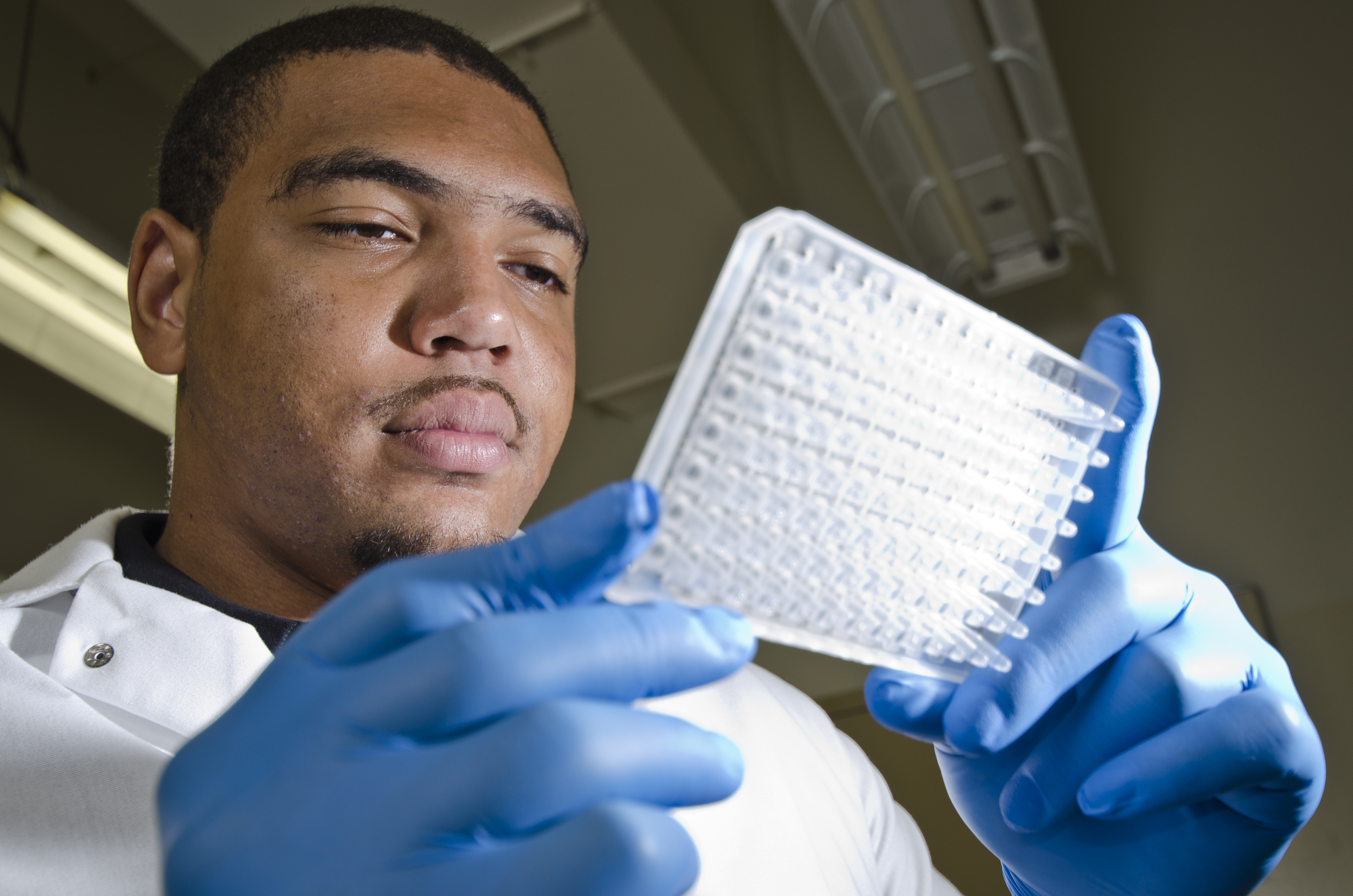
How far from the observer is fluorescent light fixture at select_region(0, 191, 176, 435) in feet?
5.50

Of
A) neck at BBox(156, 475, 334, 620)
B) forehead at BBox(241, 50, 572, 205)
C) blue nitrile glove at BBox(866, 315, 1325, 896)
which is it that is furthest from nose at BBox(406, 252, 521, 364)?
blue nitrile glove at BBox(866, 315, 1325, 896)

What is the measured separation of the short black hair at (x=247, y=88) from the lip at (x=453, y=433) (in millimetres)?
450

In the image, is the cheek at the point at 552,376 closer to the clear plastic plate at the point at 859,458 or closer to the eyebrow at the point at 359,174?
the eyebrow at the point at 359,174

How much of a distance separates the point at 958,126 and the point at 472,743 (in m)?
1.75

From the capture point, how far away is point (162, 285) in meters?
1.12

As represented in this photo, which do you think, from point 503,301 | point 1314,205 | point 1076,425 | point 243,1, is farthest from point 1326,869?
point 243,1

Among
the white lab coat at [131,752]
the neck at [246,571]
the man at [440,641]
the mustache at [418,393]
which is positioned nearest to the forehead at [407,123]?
the man at [440,641]

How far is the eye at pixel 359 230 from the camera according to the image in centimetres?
95

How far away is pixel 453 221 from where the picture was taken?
38.0 inches

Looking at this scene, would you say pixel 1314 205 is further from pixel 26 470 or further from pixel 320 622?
pixel 26 470

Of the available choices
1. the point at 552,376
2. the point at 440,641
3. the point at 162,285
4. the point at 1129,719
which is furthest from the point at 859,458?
the point at 162,285

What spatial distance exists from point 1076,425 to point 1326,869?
1848 millimetres

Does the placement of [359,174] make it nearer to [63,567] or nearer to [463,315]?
[463,315]

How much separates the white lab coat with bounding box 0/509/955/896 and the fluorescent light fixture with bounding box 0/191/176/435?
754 mm
